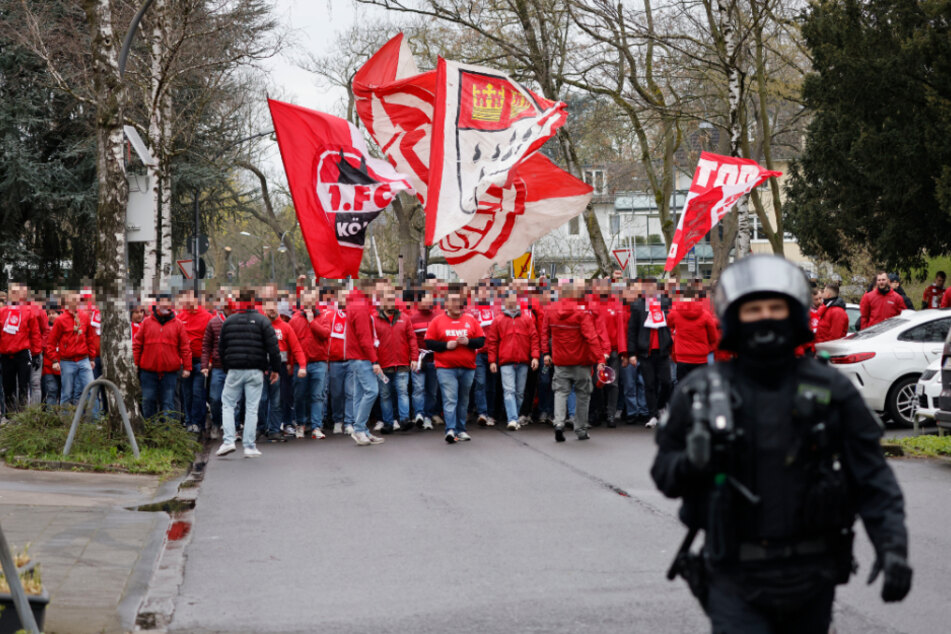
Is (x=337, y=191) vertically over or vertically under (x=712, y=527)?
over

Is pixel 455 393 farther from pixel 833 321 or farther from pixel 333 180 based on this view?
pixel 833 321

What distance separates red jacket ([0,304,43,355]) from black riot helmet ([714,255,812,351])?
1450 cm

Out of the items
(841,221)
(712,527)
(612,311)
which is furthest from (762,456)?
(841,221)

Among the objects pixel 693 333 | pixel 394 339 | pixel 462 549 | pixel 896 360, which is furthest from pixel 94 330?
pixel 896 360

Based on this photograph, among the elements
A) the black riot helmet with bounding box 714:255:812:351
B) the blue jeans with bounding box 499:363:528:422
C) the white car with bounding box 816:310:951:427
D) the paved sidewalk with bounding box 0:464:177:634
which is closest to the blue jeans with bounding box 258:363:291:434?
the blue jeans with bounding box 499:363:528:422

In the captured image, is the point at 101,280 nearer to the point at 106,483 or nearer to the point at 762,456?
the point at 106,483

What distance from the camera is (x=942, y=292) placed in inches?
907

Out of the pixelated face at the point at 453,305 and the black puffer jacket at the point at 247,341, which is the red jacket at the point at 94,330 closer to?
the black puffer jacket at the point at 247,341

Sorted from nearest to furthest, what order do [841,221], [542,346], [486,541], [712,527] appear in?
Answer: [712,527] → [486,541] → [542,346] → [841,221]

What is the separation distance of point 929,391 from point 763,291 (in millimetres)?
11199

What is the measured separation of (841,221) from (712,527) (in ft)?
82.2

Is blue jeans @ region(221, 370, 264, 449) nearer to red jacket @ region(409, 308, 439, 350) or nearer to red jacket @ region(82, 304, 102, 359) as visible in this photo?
red jacket @ region(409, 308, 439, 350)

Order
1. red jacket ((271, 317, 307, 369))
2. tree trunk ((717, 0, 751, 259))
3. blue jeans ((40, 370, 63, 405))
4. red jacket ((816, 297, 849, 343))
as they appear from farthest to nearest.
→ 1. tree trunk ((717, 0, 751, 259))
2. red jacket ((816, 297, 849, 343))
3. blue jeans ((40, 370, 63, 405))
4. red jacket ((271, 317, 307, 369))

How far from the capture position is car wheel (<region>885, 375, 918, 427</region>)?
50.8ft
